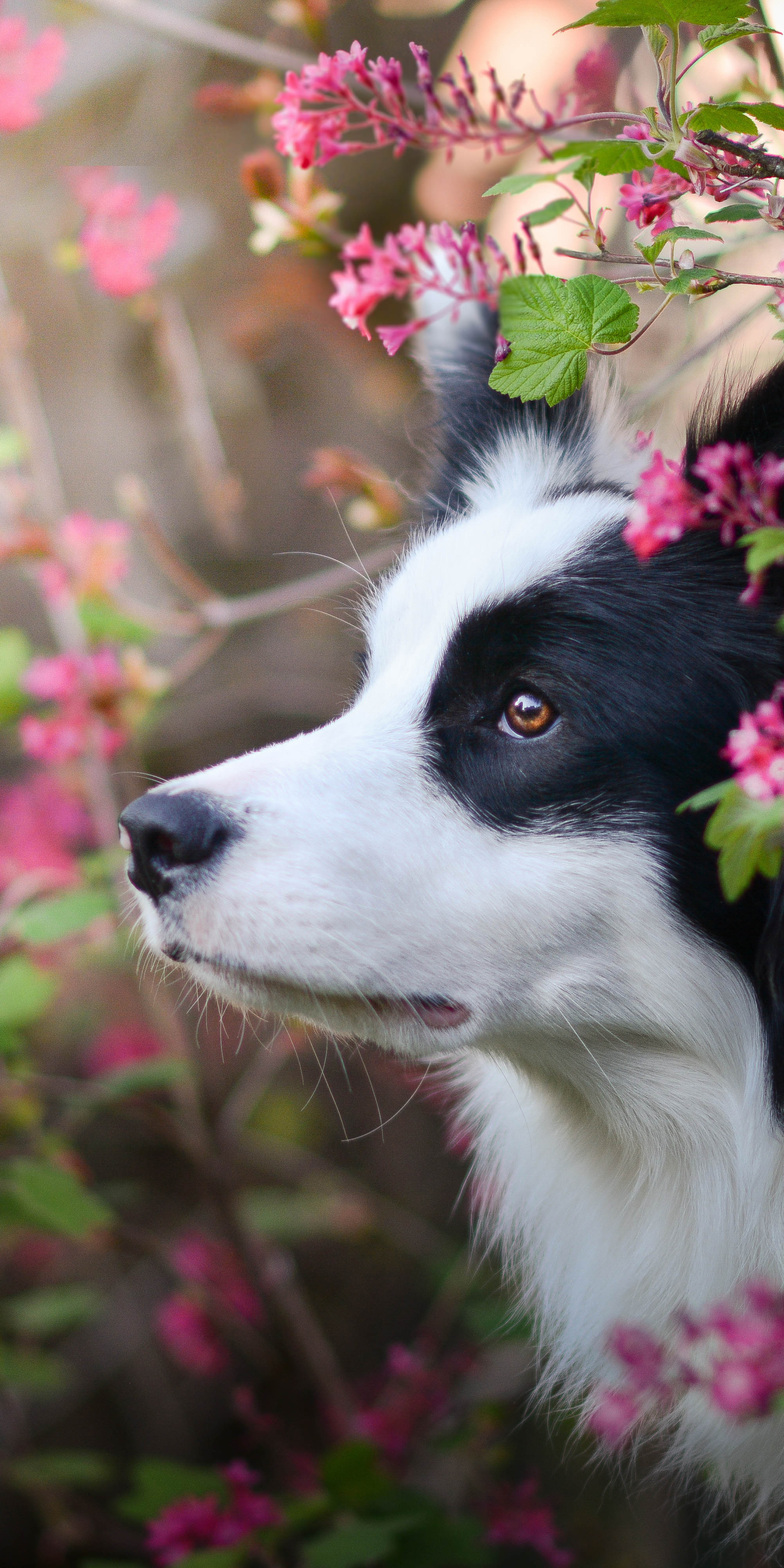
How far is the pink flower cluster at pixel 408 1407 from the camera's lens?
6.50ft

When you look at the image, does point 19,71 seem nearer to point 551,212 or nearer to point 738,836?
point 551,212

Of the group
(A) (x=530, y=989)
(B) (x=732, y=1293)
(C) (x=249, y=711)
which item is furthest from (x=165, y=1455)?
(A) (x=530, y=989)

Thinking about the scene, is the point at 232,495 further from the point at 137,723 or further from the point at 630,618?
the point at 630,618

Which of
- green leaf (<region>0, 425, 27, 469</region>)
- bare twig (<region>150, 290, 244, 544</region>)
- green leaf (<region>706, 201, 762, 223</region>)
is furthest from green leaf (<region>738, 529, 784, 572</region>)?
bare twig (<region>150, 290, 244, 544</region>)

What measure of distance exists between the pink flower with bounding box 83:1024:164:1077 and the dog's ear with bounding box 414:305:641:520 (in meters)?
1.54

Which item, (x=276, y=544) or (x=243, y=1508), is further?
(x=276, y=544)

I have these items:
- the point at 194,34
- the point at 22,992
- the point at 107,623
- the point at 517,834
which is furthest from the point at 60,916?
the point at 194,34

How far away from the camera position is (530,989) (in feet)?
3.88

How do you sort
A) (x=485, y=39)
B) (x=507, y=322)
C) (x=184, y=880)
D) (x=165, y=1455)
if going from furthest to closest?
1. (x=165, y=1455)
2. (x=485, y=39)
3. (x=184, y=880)
4. (x=507, y=322)

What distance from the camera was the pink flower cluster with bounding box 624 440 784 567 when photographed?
2.46ft

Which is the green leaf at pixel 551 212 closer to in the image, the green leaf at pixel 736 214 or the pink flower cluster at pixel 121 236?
the green leaf at pixel 736 214

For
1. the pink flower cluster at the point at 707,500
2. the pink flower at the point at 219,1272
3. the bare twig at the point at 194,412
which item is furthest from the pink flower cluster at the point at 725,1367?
the bare twig at the point at 194,412

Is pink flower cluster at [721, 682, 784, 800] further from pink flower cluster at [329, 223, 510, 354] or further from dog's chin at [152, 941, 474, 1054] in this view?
dog's chin at [152, 941, 474, 1054]

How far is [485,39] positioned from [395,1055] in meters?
2.27
